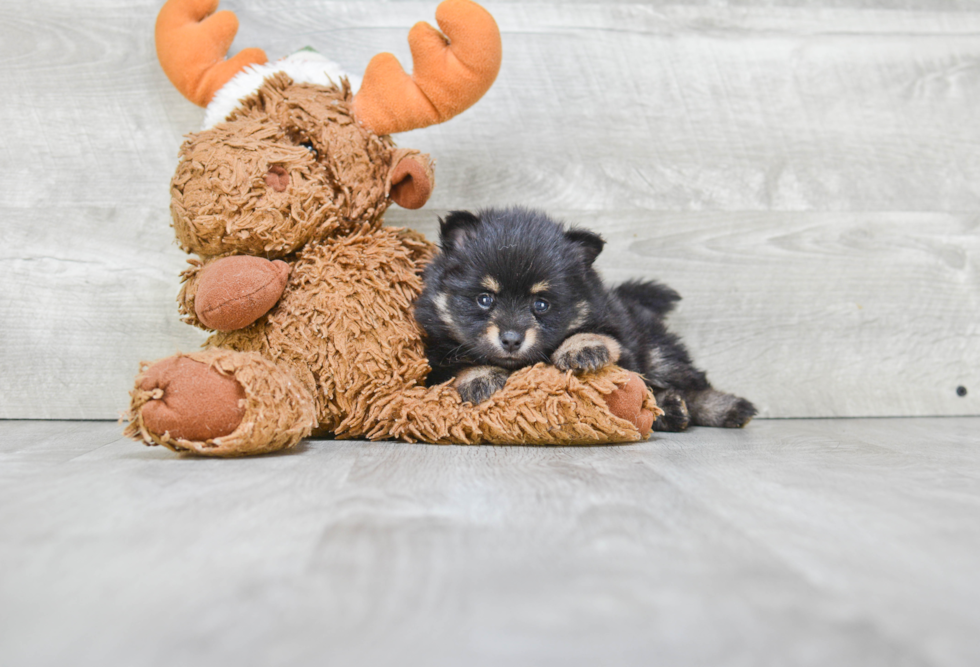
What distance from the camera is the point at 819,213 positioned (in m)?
2.47

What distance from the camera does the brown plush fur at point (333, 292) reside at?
168cm

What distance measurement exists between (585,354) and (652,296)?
685 mm

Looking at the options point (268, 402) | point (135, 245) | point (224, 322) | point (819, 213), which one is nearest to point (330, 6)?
point (135, 245)

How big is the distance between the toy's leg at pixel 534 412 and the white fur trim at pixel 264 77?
92 cm

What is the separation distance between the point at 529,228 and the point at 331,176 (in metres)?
0.56

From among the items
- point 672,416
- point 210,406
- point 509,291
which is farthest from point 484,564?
point 672,416

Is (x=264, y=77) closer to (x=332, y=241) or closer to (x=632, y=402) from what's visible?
(x=332, y=241)

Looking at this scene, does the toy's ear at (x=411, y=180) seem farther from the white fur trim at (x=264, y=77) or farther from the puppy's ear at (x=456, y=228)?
the white fur trim at (x=264, y=77)

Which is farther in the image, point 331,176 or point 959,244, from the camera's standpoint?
point 959,244

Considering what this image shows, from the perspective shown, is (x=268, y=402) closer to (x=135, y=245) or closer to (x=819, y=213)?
(x=135, y=245)

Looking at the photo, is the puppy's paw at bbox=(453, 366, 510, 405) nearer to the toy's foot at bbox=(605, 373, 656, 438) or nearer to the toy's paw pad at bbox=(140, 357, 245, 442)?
the toy's foot at bbox=(605, 373, 656, 438)

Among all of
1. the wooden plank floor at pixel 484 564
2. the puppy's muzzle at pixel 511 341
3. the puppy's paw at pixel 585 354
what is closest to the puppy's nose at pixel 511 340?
the puppy's muzzle at pixel 511 341

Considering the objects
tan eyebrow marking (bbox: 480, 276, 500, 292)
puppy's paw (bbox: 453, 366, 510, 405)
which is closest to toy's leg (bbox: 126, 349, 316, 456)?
puppy's paw (bbox: 453, 366, 510, 405)

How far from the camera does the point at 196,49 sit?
188 centimetres
